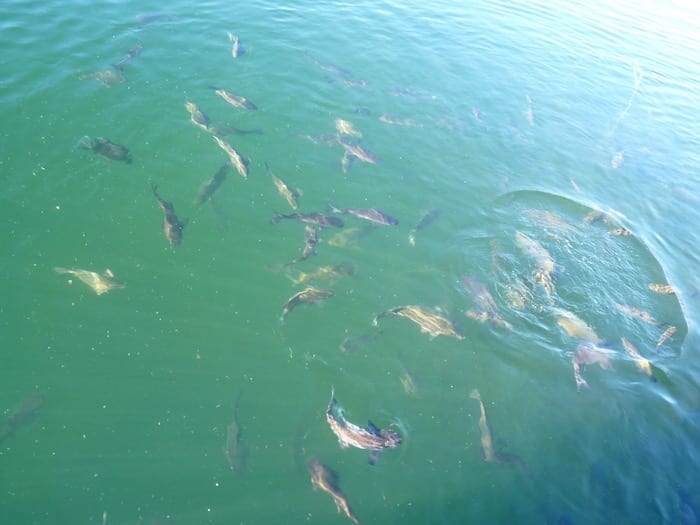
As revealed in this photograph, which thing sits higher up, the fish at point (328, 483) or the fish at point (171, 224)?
the fish at point (171, 224)

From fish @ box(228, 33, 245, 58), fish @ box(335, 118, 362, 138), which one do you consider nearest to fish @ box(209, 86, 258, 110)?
fish @ box(335, 118, 362, 138)

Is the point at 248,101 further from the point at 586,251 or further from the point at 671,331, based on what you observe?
the point at 671,331

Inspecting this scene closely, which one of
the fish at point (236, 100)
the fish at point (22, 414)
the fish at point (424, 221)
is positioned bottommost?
the fish at point (22, 414)

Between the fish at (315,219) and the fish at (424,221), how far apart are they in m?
2.28

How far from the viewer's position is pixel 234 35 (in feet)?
67.3

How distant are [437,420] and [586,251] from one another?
8189 mm

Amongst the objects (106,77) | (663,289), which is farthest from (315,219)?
(663,289)

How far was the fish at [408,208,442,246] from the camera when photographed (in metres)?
13.6

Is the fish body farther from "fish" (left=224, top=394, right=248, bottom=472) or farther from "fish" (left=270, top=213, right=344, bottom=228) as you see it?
"fish" (left=224, top=394, right=248, bottom=472)

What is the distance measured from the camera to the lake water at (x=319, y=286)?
29.1ft

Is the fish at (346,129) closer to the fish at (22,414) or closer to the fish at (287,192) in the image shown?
the fish at (287,192)

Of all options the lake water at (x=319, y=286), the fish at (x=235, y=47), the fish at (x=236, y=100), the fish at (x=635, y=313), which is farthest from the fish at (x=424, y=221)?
the fish at (x=235, y=47)

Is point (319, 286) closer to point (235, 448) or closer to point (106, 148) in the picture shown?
point (235, 448)

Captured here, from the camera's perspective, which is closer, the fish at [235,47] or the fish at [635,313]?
the fish at [635,313]
